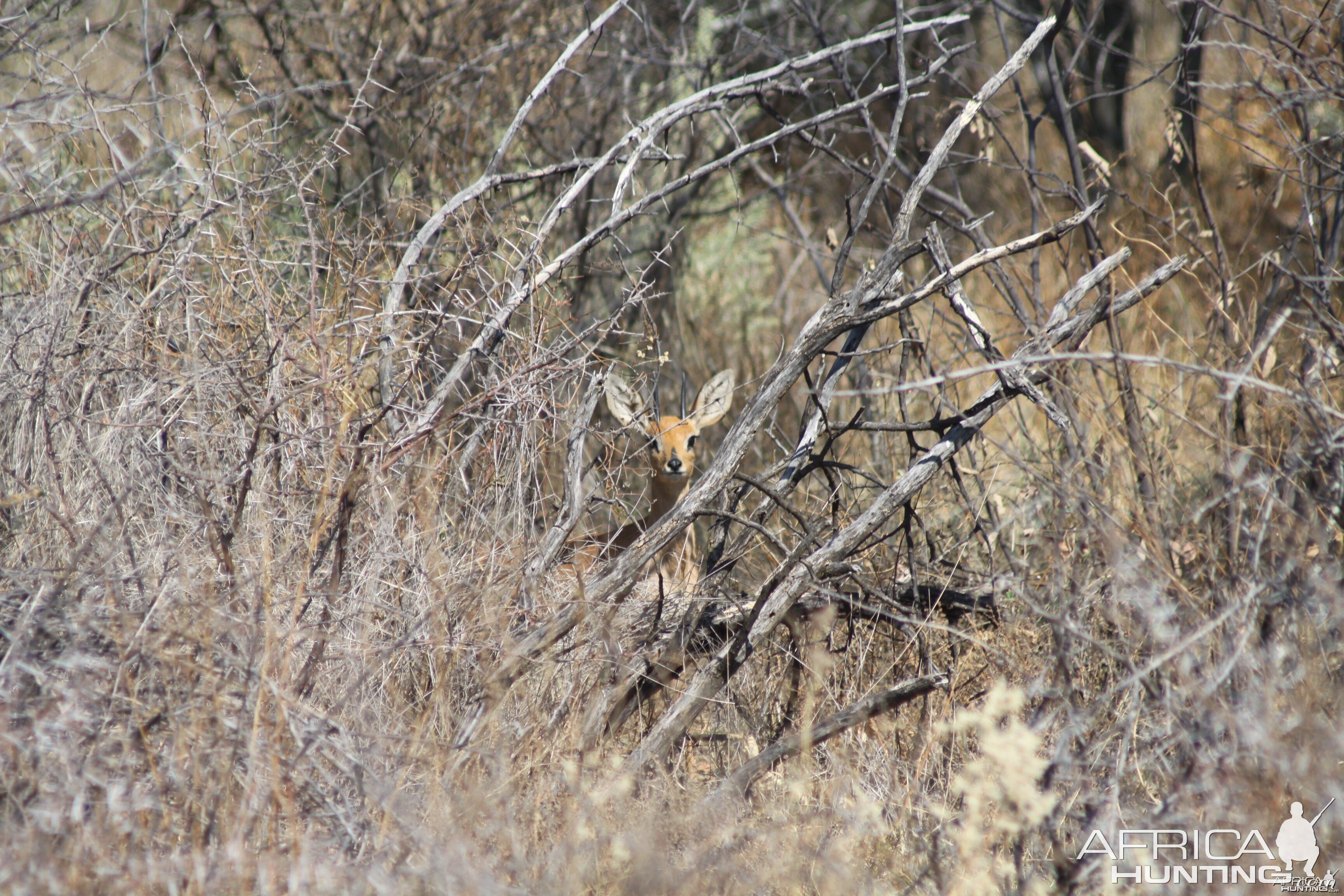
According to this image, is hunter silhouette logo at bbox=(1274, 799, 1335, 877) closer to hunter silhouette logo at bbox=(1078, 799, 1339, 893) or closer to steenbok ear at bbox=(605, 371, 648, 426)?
hunter silhouette logo at bbox=(1078, 799, 1339, 893)

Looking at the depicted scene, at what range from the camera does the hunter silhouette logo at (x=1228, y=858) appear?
259 centimetres

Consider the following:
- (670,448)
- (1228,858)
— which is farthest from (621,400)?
(1228,858)

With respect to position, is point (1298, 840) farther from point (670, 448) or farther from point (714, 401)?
point (714, 401)

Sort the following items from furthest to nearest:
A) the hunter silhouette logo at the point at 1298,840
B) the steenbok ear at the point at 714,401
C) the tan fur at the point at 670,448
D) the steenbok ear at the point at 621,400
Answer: the steenbok ear at the point at 714,401 → the tan fur at the point at 670,448 → the steenbok ear at the point at 621,400 → the hunter silhouette logo at the point at 1298,840

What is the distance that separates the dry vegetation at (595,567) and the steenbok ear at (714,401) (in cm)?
72

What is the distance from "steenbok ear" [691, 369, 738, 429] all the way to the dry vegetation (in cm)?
72

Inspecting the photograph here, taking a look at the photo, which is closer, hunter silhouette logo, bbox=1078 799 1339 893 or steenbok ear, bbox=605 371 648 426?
hunter silhouette logo, bbox=1078 799 1339 893

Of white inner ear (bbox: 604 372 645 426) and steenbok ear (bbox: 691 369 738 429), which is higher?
white inner ear (bbox: 604 372 645 426)

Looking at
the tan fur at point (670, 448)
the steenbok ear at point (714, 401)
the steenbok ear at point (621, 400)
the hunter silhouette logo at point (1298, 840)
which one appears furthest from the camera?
the steenbok ear at point (714, 401)

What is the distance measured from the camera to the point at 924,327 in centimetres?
679

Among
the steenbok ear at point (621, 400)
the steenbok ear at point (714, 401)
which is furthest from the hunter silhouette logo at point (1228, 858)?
the steenbok ear at point (714, 401)

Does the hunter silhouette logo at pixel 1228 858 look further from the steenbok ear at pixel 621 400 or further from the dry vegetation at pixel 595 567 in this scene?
the steenbok ear at pixel 621 400

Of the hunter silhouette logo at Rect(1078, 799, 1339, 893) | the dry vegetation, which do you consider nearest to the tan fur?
the dry vegetation

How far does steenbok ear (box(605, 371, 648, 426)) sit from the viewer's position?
208 inches
